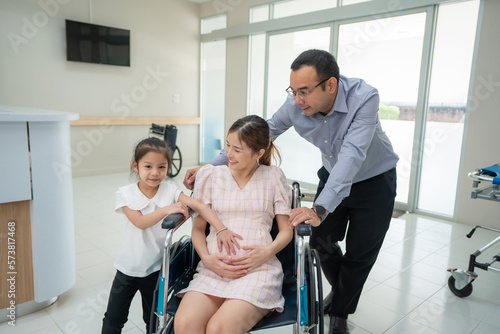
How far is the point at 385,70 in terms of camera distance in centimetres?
435

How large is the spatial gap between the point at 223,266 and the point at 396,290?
1553mm

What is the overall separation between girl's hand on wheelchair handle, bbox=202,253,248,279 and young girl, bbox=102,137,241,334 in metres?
0.10

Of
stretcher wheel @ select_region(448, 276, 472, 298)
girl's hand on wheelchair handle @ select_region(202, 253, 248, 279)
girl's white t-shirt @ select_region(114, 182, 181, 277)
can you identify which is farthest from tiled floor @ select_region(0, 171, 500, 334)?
girl's hand on wheelchair handle @ select_region(202, 253, 248, 279)

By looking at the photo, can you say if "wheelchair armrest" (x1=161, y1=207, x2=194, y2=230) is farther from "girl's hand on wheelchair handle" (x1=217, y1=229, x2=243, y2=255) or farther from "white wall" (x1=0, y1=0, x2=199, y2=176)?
"white wall" (x1=0, y1=0, x2=199, y2=176)

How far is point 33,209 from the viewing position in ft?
5.88

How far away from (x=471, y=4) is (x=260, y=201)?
3.54m

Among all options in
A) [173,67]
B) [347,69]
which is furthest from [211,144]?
[347,69]

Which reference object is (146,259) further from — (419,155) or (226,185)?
(419,155)

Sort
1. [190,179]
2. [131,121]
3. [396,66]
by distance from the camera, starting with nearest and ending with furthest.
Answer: [190,179], [396,66], [131,121]

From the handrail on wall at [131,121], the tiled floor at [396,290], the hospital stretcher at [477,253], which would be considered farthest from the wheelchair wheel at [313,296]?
the handrail on wall at [131,121]

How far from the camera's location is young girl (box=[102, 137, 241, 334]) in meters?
1.44

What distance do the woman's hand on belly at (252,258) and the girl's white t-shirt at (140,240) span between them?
1.21 feet

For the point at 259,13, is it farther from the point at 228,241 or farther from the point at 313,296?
the point at 313,296

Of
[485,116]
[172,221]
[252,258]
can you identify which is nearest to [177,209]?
[172,221]
